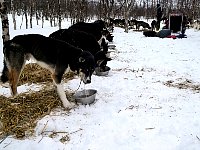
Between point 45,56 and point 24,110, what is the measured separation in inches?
45.1

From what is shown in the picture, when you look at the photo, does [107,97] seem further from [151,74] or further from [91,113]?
[151,74]

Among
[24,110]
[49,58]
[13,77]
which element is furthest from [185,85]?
[13,77]

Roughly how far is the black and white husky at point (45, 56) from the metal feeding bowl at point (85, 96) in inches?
11.0

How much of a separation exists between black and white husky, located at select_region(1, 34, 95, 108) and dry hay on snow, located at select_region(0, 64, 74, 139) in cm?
31

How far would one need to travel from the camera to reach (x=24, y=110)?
5.54 metres

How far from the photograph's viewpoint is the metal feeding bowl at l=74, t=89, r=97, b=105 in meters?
5.96

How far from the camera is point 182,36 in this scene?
21.4 m

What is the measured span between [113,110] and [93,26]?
17.3ft

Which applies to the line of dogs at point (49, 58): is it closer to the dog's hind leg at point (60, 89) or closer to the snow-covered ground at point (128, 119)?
the dog's hind leg at point (60, 89)

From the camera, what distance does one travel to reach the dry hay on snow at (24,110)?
481cm

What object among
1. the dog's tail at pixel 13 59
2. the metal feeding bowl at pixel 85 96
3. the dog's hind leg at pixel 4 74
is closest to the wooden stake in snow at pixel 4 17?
the dog's hind leg at pixel 4 74

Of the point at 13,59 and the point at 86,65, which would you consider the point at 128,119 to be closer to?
the point at 86,65

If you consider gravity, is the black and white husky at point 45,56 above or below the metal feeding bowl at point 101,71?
above

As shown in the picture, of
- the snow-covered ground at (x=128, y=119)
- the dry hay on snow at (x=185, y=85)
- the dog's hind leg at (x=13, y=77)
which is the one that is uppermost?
the dog's hind leg at (x=13, y=77)
